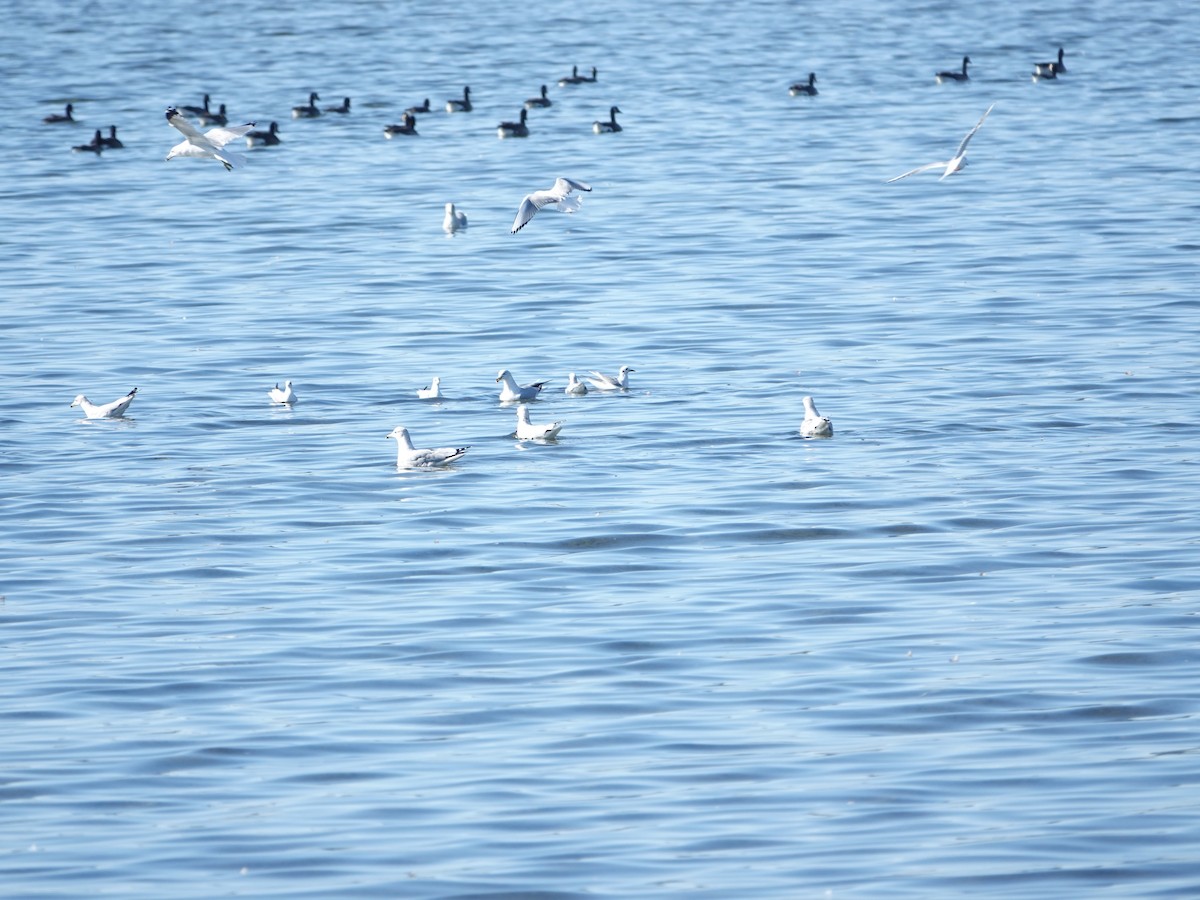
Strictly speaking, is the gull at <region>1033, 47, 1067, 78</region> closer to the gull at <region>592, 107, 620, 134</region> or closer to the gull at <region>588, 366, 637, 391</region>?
the gull at <region>592, 107, 620, 134</region>

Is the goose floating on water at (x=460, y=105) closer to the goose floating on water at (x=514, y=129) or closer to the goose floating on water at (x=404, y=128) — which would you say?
the goose floating on water at (x=404, y=128)

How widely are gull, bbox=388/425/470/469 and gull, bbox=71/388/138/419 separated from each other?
398 centimetres

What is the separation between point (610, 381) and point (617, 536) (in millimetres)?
5741

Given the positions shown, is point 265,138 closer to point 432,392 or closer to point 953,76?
point 953,76

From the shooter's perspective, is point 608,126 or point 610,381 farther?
point 608,126

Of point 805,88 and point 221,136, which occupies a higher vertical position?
point 221,136

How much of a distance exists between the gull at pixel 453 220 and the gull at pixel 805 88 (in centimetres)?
1770

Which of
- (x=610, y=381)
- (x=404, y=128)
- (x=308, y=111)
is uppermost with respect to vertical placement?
(x=308, y=111)

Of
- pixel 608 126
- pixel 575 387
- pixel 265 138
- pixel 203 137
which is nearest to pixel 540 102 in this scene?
pixel 608 126

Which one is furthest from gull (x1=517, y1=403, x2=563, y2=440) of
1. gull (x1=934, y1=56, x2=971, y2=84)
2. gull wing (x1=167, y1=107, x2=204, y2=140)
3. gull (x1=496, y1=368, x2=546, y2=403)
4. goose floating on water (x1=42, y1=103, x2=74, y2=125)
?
gull (x1=934, y1=56, x2=971, y2=84)

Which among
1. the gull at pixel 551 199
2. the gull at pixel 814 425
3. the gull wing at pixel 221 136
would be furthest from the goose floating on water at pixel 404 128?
the gull at pixel 814 425

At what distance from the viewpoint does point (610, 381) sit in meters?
22.9

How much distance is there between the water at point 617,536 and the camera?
1112 cm

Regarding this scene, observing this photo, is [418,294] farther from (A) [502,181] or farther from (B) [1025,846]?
(B) [1025,846]
